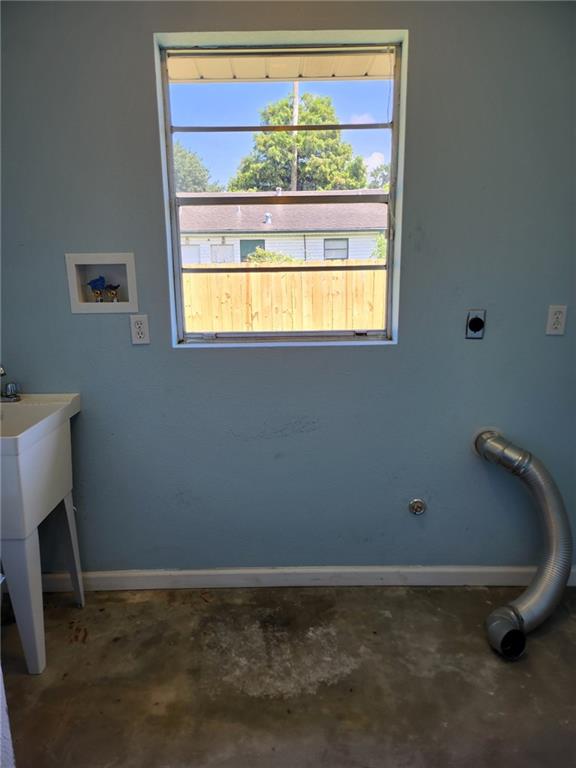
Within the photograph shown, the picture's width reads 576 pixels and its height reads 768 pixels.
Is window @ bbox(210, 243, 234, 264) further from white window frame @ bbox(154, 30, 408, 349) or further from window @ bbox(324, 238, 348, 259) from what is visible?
window @ bbox(324, 238, 348, 259)

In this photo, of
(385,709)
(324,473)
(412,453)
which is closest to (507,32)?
(412,453)

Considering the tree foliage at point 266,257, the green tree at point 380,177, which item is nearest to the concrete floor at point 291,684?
the tree foliage at point 266,257

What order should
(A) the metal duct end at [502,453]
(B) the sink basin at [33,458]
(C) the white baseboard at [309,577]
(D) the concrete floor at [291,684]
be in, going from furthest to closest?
(C) the white baseboard at [309,577]
(A) the metal duct end at [502,453]
(B) the sink basin at [33,458]
(D) the concrete floor at [291,684]

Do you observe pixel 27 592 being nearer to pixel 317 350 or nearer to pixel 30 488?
pixel 30 488

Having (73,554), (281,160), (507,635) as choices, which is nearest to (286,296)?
(281,160)

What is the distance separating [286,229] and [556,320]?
1.11m

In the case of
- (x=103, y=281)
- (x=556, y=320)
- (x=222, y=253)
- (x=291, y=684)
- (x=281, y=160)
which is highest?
(x=281, y=160)

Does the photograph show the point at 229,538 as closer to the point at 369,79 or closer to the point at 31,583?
the point at 31,583

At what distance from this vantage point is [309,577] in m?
1.87

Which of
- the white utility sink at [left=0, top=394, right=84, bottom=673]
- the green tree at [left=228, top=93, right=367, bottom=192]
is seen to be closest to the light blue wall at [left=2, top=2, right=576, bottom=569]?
the white utility sink at [left=0, top=394, right=84, bottom=673]

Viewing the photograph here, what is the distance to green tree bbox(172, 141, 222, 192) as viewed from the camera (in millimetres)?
1675

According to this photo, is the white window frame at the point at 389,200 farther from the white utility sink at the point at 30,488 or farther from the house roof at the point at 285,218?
the white utility sink at the point at 30,488

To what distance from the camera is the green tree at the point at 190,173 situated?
5.49 ft

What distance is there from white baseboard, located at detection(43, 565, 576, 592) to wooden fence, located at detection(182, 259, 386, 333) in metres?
1.04
